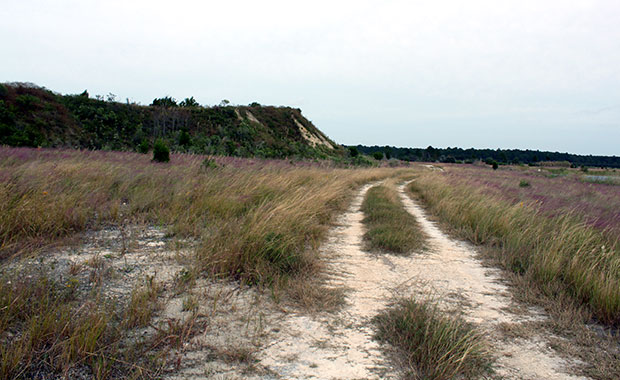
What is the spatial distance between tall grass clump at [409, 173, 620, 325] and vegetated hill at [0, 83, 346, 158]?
17964 millimetres

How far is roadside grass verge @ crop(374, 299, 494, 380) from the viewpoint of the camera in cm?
225

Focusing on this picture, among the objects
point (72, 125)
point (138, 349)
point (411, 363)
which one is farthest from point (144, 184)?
point (72, 125)

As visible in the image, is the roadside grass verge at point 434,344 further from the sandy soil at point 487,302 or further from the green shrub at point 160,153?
the green shrub at point 160,153

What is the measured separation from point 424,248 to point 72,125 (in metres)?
35.1

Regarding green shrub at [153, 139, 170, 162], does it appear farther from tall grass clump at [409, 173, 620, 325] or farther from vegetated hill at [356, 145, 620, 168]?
vegetated hill at [356, 145, 620, 168]

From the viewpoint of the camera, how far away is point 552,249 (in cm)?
461

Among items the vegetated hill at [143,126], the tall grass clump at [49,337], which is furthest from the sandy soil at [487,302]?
the vegetated hill at [143,126]

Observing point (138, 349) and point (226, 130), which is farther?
point (226, 130)

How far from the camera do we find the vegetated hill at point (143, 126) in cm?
2681

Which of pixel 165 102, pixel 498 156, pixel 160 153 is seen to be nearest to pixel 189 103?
pixel 165 102

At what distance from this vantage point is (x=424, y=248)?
5.78m

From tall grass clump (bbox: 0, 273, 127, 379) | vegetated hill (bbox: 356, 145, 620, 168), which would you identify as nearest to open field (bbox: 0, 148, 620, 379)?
tall grass clump (bbox: 0, 273, 127, 379)

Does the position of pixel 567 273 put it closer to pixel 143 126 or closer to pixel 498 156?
pixel 143 126

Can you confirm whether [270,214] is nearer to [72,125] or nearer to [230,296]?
[230,296]
